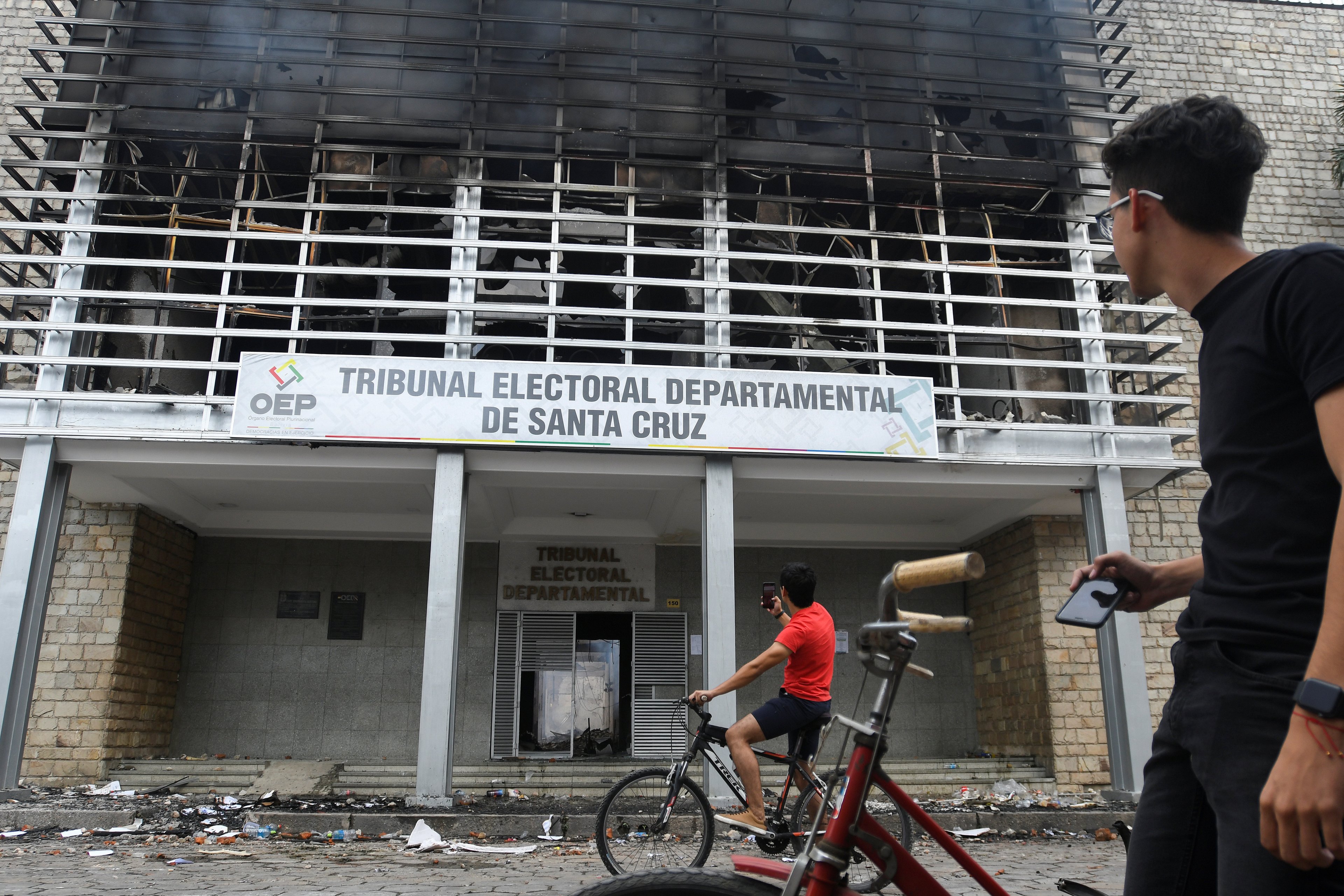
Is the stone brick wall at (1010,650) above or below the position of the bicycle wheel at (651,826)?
above

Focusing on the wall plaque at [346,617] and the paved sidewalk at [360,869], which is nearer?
the paved sidewalk at [360,869]

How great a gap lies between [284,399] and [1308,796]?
9355mm

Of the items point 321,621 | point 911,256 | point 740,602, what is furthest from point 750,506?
point 321,621

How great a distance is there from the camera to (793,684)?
5.99 meters

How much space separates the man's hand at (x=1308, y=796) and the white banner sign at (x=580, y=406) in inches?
322

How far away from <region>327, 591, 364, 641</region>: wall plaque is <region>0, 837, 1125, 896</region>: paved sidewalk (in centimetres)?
518

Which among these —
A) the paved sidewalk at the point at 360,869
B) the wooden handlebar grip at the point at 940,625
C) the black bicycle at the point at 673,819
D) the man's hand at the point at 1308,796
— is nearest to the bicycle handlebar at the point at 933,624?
the wooden handlebar grip at the point at 940,625

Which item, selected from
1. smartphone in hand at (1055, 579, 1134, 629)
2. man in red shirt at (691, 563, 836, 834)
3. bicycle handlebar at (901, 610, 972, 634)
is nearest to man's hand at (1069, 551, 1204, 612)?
smartphone in hand at (1055, 579, 1134, 629)

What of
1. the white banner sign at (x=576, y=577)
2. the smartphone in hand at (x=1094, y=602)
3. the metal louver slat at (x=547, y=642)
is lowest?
the smartphone in hand at (x=1094, y=602)

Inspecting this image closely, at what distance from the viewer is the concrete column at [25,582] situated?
871cm

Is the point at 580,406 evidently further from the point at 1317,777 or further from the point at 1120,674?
the point at 1317,777

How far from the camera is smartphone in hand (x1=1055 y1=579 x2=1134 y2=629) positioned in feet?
6.52

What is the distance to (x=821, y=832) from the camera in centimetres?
190

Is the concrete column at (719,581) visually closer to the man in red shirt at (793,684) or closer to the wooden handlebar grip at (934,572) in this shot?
the man in red shirt at (793,684)
